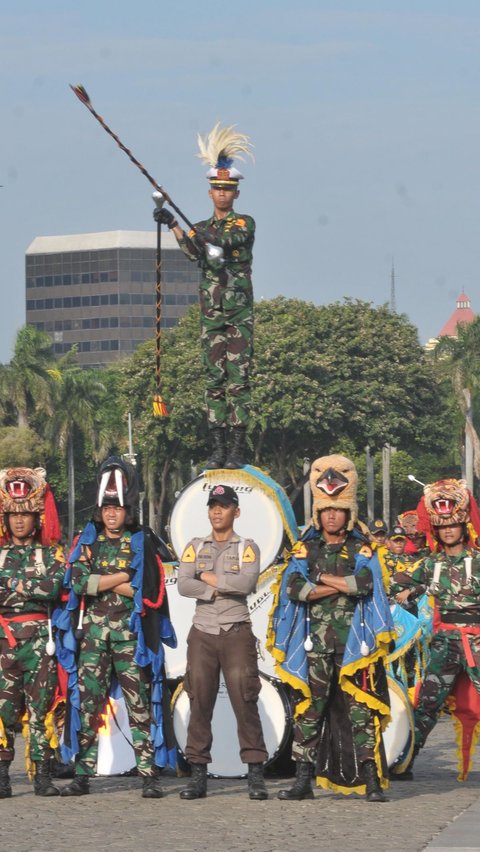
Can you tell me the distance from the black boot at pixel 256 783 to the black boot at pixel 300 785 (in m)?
0.12

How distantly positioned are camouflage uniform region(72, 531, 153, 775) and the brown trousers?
299 millimetres

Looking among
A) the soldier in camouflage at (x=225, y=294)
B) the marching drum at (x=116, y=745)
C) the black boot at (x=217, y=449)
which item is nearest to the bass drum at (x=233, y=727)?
the marching drum at (x=116, y=745)

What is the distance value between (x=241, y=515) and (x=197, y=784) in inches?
84.8

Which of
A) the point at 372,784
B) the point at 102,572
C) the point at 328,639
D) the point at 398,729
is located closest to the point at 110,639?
the point at 102,572

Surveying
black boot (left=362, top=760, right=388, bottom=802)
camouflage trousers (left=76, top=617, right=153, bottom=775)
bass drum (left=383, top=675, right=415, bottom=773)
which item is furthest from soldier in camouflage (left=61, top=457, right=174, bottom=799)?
bass drum (left=383, top=675, right=415, bottom=773)

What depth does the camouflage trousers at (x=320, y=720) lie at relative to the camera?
10.6 metres

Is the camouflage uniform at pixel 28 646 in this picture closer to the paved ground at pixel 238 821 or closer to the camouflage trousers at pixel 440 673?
the paved ground at pixel 238 821

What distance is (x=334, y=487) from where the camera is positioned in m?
10.7

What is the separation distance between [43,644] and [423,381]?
54.4 meters

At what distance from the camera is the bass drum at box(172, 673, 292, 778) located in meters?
11.7

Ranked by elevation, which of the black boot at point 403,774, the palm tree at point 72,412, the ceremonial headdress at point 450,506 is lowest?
the black boot at point 403,774

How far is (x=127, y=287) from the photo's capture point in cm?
17175

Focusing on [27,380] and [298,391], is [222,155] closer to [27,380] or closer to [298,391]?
[298,391]

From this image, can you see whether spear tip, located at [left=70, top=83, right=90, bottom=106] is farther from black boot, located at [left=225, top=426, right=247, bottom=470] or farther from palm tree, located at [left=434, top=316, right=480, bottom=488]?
palm tree, located at [left=434, top=316, right=480, bottom=488]
